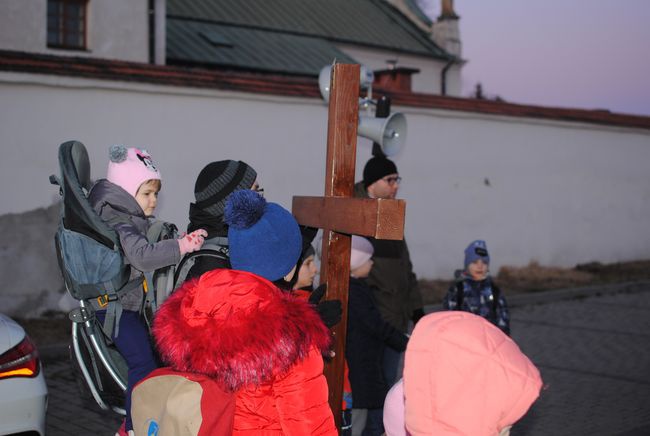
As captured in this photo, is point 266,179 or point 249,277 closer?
point 249,277

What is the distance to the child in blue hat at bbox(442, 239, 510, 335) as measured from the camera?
5.94 metres

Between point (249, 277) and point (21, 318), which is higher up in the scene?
point (249, 277)

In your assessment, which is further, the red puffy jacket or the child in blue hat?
the child in blue hat

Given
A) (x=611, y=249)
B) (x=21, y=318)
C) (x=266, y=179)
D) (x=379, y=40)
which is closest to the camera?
(x=21, y=318)

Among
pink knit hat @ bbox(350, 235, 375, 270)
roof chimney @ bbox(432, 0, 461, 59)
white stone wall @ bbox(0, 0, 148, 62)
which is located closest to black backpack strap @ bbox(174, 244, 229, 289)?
pink knit hat @ bbox(350, 235, 375, 270)

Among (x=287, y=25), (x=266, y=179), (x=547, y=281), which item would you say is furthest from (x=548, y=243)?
(x=287, y=25)

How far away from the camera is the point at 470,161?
49.0ft

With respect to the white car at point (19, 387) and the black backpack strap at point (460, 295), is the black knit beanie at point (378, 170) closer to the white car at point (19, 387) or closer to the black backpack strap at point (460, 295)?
the black backpack strap at point (460, 295)

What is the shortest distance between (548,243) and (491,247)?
1417 mm

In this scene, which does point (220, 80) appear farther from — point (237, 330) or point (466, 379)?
point (466, 379)

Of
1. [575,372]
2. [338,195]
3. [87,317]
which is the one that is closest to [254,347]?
[338,195]

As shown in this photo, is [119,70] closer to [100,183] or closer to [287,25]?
[100,183]

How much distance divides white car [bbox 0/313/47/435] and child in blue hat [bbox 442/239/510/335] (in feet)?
9.22

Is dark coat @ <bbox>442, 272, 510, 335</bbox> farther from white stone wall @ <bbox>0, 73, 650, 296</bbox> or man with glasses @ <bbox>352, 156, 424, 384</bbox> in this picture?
white stone wall @ <bbox>0, 73, 650, 296</bbox>
